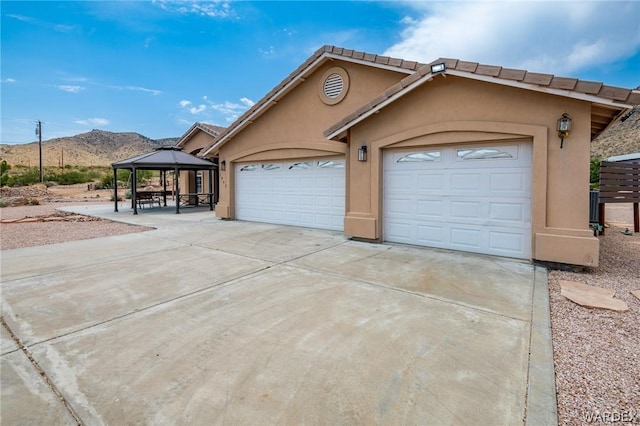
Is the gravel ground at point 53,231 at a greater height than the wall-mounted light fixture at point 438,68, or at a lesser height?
lesser

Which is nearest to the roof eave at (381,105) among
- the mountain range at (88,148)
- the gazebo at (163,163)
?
the gazebo at (163,163)

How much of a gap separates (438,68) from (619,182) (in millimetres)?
6171

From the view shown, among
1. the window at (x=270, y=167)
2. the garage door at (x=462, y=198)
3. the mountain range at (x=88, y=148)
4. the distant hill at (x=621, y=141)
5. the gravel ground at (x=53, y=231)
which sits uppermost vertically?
the mountain range at (x=88, y=148)

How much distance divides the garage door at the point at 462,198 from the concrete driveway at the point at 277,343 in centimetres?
81

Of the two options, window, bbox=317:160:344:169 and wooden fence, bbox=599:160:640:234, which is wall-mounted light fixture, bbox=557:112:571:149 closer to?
wooden fence, bbox=599:160:640:234

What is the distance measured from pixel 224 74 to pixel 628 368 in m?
30.9

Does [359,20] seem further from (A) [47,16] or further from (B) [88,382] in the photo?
(A) [47,16]

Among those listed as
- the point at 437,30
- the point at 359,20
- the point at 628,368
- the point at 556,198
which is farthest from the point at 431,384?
the point at 359,20

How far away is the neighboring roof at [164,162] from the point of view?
15.6m

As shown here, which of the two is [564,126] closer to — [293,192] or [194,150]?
[293,192]

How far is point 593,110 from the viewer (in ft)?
19.6

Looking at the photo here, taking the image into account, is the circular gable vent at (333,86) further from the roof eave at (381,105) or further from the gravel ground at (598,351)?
the gravel ground at (598,351)

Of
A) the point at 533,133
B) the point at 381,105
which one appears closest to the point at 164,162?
the point at 381,105

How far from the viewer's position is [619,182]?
860cm
